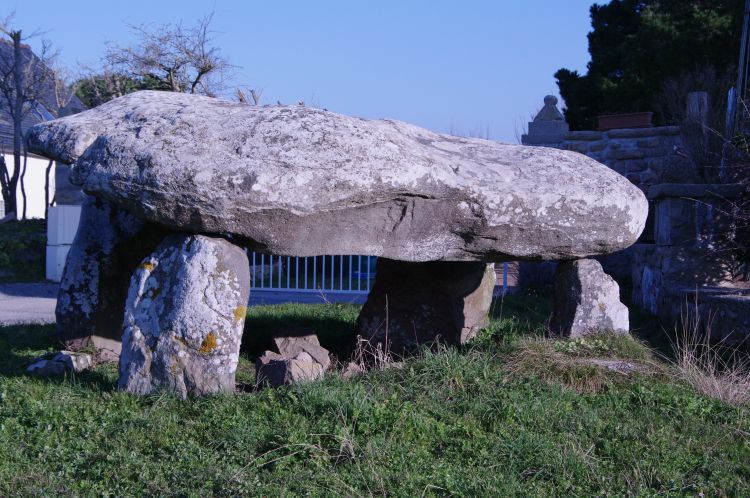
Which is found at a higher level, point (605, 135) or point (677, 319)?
point (605, 135)

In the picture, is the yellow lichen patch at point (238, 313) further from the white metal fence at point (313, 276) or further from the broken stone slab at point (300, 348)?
the white metal fence at point (313, 276)

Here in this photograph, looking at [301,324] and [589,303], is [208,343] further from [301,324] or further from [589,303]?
[301,324]

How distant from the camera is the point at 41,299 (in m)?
11.4

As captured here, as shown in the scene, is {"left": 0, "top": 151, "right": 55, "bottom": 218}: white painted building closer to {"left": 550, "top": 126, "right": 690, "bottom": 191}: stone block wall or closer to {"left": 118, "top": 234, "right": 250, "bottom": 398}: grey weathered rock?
{"left": 550, "top": 126, "right": 690, "bottom": 191}: stone block wall

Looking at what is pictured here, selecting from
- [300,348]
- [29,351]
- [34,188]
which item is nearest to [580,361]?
[300,348]

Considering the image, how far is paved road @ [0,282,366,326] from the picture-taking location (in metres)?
9.74

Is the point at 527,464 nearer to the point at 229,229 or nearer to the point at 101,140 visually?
the point at 229,229

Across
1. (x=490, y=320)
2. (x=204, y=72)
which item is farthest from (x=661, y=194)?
(x=204, y=72)

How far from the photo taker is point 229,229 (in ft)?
16.5

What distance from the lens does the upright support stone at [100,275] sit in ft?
22.1

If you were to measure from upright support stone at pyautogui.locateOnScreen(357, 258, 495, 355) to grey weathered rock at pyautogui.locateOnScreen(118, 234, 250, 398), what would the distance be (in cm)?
228

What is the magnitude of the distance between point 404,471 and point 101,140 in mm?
2909

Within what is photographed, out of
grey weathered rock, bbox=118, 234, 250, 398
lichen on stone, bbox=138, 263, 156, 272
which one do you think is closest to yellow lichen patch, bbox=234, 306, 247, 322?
grey weathered rock, bbox=118, 234, 250, 398

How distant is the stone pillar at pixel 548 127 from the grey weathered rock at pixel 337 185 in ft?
21.6
